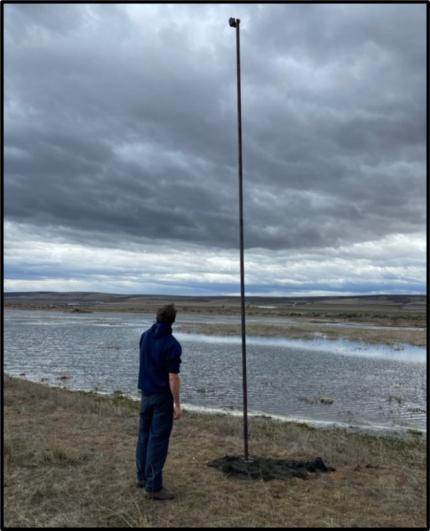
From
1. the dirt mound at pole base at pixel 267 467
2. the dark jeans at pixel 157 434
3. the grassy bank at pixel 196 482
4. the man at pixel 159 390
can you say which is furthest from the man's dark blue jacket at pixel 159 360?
the dirt mound at pole base at pixel 267 467

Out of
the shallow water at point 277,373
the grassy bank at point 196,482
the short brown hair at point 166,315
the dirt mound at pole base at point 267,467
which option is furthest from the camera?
the shallow water at point 277,373

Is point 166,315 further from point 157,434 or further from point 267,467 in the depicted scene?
point 267,467

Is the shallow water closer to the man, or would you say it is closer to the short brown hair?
the man

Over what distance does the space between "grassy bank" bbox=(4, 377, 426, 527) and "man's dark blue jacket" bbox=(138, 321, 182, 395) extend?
143 centimetres

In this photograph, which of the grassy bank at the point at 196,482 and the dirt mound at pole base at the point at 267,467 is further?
the dirt mound at pole base at the point at 267,467

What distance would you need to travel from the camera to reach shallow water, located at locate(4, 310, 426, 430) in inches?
699

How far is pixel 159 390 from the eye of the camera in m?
6.79

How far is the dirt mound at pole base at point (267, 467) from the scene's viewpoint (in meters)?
7.77

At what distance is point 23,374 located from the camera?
24.1m

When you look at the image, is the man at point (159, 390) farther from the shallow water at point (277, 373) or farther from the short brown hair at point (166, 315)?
the shallow water at point (277, 373)

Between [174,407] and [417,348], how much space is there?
37336 millimetres

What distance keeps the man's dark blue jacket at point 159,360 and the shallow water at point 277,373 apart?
10.3 m

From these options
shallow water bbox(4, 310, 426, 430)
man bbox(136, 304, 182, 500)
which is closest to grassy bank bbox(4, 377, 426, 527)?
man bbox(136, 304, 182, 500)

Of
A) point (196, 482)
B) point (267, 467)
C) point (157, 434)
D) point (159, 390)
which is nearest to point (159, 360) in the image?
Result: point (159, 390)
